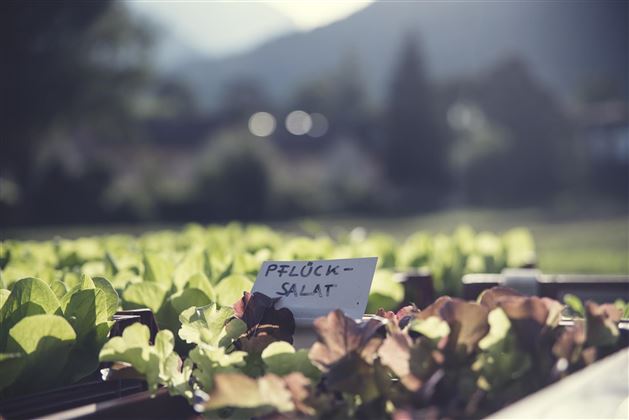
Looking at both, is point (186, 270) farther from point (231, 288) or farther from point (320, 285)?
point (320, 285)

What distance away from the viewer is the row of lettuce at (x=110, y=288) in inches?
62.2

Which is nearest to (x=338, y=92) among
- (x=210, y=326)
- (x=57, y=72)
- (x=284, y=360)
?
(x=57, y=72)

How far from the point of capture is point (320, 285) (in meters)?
1.79

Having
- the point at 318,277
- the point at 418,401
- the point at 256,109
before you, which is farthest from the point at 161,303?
the point at 256,109

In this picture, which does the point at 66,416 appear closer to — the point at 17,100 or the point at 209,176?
the point at 17,100

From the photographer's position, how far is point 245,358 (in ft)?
5.29

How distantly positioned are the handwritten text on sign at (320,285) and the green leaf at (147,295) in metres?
0.37

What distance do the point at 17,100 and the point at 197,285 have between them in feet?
86.0

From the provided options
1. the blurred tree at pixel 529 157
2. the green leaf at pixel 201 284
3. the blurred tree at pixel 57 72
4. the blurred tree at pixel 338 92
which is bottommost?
the green leaf at pixel 201 284

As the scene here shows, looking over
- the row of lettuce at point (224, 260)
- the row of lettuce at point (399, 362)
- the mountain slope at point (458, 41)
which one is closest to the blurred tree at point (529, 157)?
the row of lettuce at point (224, 260)

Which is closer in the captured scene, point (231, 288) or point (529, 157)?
point (231, 288)

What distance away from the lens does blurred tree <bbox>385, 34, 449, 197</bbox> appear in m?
51.9

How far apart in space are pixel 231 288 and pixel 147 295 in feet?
0.82

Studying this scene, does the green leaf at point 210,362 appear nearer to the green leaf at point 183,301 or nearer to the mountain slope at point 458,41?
the green leaf at point 183,301
